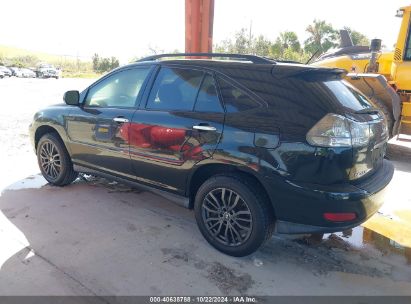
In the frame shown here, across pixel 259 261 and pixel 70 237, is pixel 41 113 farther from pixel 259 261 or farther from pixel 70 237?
pixel 259 261

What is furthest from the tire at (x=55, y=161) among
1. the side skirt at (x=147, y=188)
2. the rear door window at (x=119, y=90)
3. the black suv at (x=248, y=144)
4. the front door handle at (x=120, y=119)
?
the front door handle at (x=120, y=119)

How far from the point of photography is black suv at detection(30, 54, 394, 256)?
2693 millimetres

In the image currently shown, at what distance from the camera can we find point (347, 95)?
120 inches

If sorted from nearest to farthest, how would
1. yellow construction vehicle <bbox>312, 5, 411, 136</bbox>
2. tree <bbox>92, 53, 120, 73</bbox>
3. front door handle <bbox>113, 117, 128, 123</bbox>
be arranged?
front door handle <bbox>113, 117, 128, 123</bbox>
yellow construction vehicle <bbox>312, 5, 411, 136</bbox>
tree <bbox>92, 53, 120, 73</bbox>

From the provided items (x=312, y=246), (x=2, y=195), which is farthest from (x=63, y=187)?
(x=312, y=246)

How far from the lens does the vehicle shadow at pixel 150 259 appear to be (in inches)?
109

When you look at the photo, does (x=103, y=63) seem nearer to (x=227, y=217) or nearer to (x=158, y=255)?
(x=158, y=255)

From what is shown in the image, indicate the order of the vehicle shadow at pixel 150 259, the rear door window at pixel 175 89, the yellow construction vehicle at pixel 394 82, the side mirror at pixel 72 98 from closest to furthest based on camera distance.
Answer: the vehicle shadow at pixel 150 259, the rear door window at pixel 175 89, the side mirror at pixel 72 98, the yellow construction vehicle at pixel 394 82

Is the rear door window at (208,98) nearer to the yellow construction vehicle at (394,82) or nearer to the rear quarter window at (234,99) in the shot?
the rear quarter window at (234,99)

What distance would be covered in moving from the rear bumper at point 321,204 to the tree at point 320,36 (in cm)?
3480

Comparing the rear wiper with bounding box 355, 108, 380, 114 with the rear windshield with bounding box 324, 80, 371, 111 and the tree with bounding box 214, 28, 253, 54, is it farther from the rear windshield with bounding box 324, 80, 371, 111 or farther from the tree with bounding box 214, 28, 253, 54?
the tree with bounding box 214, 28, 253, 54

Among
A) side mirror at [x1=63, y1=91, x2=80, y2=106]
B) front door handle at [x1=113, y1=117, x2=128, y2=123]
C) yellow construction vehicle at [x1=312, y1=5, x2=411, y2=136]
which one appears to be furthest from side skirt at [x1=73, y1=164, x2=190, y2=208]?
yellow construction vehicle at [x1=312, y1=5, x2=411, y2=136]

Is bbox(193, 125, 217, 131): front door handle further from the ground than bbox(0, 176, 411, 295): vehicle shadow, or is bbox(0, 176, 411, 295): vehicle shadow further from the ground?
bbox(193, 125, 217, 131): front door handle

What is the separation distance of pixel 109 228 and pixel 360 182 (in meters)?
2.43
